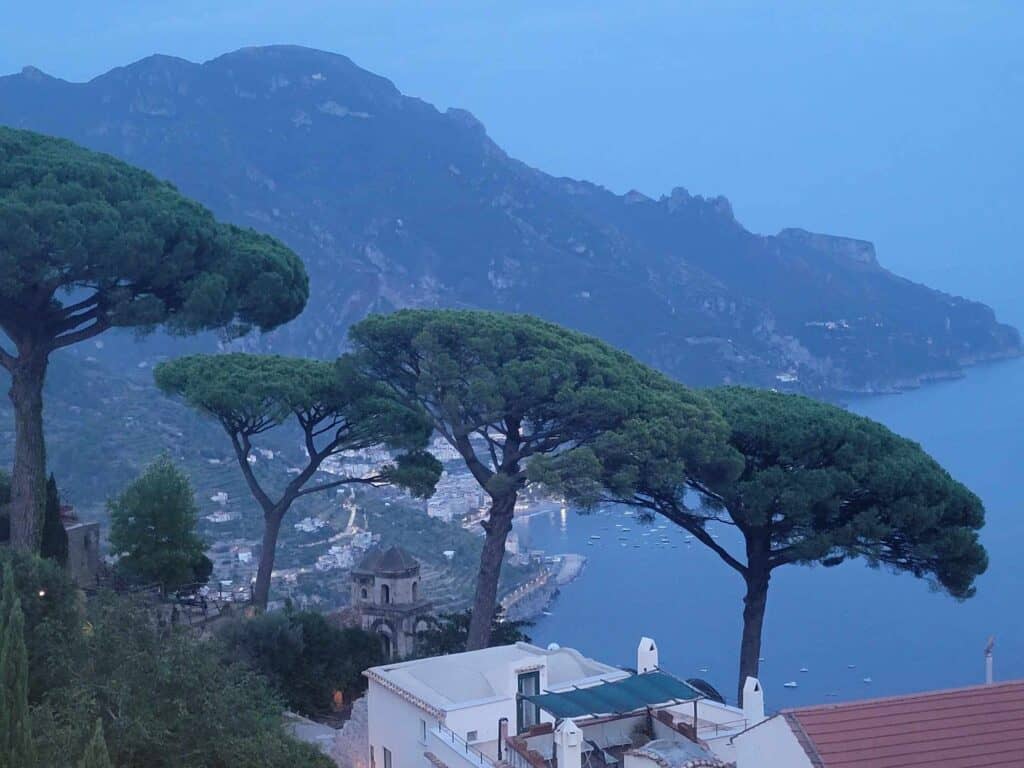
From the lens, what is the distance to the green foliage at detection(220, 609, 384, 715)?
1633 cm

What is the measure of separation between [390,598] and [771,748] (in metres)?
14.8

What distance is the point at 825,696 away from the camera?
24.3m

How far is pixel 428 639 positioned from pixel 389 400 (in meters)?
4.18

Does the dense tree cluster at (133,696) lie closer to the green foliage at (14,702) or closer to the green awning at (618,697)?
the green foliage at (14,702)

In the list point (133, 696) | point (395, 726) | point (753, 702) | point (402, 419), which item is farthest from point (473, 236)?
point (133, 696)

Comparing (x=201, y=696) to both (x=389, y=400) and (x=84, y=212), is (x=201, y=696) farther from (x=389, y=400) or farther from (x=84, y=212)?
(x=389, y=400)

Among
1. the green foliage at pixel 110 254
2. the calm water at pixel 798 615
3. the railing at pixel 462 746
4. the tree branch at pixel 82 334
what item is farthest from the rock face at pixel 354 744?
the calm water at pixel 798 615

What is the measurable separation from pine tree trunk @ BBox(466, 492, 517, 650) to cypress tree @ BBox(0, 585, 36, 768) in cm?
953

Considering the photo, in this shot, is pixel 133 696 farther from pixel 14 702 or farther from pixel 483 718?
pixel 483 718

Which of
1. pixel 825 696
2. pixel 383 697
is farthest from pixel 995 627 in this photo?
pixel 383 697

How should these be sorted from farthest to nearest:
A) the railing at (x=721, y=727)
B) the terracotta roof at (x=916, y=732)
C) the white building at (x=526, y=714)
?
the railing at (x=721, y=727), the white building at (x=526, y=714), the terracotta roof at (x=916, y=732)

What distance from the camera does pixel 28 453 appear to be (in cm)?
1502

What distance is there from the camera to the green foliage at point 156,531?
18.2 m

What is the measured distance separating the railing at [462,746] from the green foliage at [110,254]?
7.00 m
